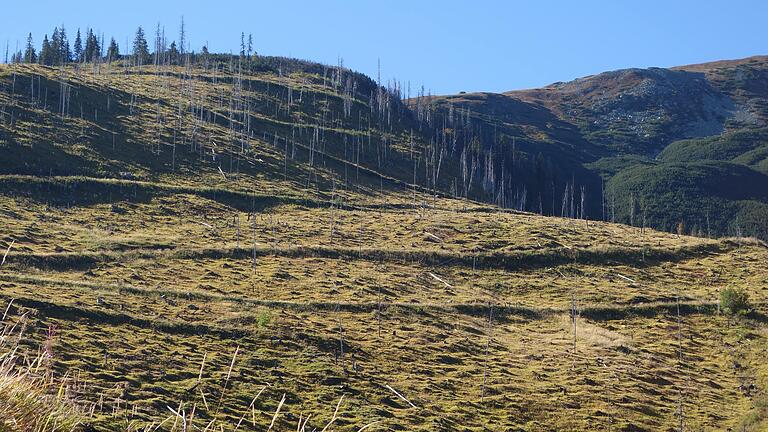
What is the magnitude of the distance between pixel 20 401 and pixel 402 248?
11765 cm

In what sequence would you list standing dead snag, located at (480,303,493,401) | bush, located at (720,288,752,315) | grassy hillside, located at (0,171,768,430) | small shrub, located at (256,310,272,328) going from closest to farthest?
grassy hillside, located at (0,171,768,430), standing dead snag, located at (480,303,493,401), small shrub, located at (256,310,272,328), bush, located at (720,288,752,315)

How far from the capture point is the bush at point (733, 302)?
104125 mm

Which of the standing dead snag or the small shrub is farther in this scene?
the small shrub

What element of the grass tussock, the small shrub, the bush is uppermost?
the grass tussock

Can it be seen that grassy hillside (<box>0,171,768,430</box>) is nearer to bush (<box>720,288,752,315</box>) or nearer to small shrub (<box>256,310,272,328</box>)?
small shrub (<box>256,310,272,328</box>)

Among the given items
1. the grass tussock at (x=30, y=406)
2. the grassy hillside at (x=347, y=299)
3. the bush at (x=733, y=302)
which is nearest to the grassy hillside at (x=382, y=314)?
the grassy hillside at (x=347, y=299)

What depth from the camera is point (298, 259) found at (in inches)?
4562

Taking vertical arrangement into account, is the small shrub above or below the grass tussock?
below

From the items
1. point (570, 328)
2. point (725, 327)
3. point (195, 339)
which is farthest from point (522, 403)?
point (725, 327)

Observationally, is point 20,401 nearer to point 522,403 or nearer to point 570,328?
point 522,403

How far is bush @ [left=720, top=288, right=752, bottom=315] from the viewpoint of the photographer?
104 meters

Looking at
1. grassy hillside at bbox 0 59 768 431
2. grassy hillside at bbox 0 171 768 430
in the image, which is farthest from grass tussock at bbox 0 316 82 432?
grassy hillside at bbox 0 171 768 430

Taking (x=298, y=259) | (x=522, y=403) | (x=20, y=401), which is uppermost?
(x=20, y=401)

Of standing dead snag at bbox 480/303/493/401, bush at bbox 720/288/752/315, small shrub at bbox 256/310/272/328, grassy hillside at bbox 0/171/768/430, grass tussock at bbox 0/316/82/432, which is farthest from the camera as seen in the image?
bush at bbox 720/288/752/315
